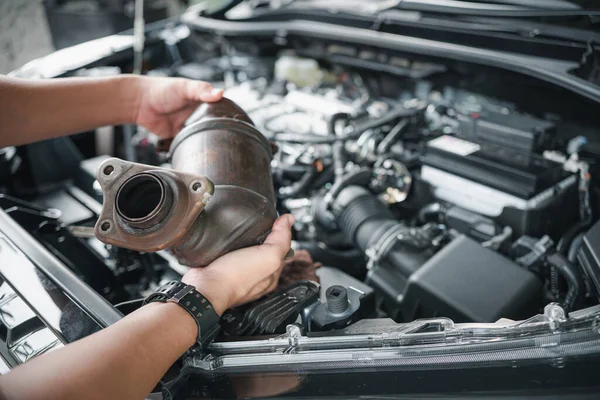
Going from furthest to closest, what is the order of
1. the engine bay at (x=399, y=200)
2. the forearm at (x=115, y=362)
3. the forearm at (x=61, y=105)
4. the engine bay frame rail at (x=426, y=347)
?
the forearm at (x=61, y=105), the engine bay at (x=399, y=200), the engine bay frame rail at (x=426, y=347), the forearm at (x=115, y=362)

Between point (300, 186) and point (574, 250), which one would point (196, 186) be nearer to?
point (300, 186)

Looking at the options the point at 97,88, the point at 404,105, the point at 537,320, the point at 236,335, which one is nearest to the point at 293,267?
the point at 236,335

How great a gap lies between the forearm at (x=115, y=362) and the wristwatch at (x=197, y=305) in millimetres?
11

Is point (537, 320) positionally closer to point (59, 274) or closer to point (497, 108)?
point (59, 274)

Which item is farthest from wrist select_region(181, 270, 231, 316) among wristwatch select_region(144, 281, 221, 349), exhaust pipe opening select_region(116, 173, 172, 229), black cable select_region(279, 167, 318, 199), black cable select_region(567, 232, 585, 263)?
black cable select_region(567, 232, 585, 263)

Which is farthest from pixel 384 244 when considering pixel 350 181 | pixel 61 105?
pixel 61 105

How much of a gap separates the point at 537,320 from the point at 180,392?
1.82 feet

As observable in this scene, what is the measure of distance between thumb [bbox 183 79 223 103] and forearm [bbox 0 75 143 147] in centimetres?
14

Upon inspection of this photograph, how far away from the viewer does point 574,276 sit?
1.09 metres

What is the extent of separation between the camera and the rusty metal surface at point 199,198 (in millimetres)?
847

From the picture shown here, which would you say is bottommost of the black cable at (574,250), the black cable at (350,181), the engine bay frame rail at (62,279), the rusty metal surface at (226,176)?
the black cable at (574,250)

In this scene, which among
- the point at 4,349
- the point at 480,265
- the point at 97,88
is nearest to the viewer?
the point at 4,349

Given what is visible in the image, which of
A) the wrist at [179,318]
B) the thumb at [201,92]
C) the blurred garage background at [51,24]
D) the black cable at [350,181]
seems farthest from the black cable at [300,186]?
the blurred garage background at [51,24]

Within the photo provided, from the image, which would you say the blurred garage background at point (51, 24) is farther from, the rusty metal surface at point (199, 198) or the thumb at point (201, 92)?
the rusty metal surface at point (199, 198)
